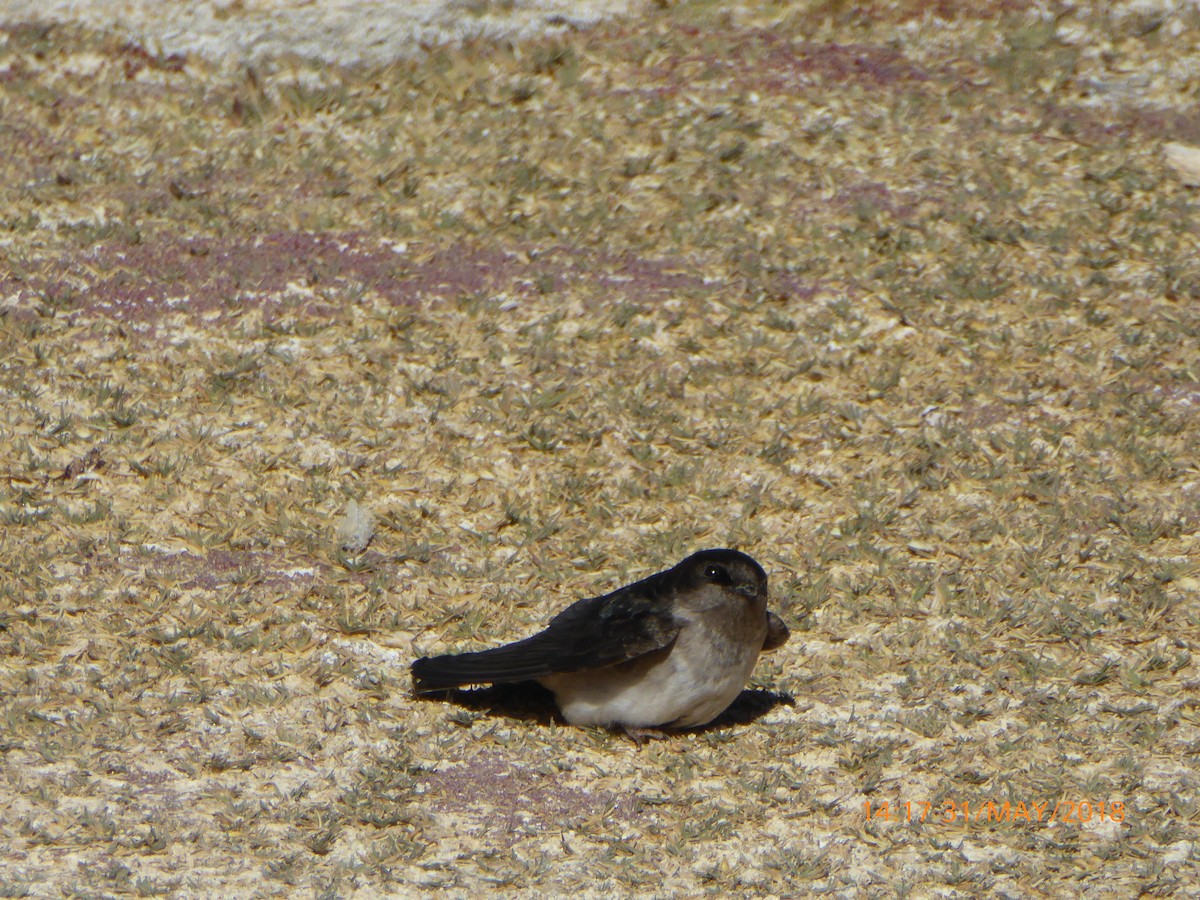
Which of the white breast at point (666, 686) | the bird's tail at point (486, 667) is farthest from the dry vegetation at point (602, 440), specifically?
the bird's tail at point (486, 667)

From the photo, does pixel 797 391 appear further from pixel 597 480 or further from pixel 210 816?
pixel 210 816

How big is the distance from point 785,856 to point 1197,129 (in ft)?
24.5

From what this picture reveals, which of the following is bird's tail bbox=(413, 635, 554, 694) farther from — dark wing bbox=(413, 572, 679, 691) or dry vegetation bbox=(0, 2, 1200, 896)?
dry vegetation bbox=(0, 2, 1200, 896)

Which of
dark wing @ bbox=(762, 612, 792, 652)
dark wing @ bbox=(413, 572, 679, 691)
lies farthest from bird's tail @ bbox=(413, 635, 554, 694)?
dark wing @ bbox=(762, 612, 792, 652)

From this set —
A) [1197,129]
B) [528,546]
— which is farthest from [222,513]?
[1197,129]

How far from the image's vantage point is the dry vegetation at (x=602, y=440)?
5.34 m

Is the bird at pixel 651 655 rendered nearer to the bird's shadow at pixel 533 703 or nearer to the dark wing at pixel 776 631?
the bird's shadow at pixel 533 703

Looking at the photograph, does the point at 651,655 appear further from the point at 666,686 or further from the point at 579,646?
the point at 579,646

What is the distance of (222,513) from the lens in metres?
7.07

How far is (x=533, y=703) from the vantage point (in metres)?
6.08

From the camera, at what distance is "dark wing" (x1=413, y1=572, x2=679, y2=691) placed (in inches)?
218
